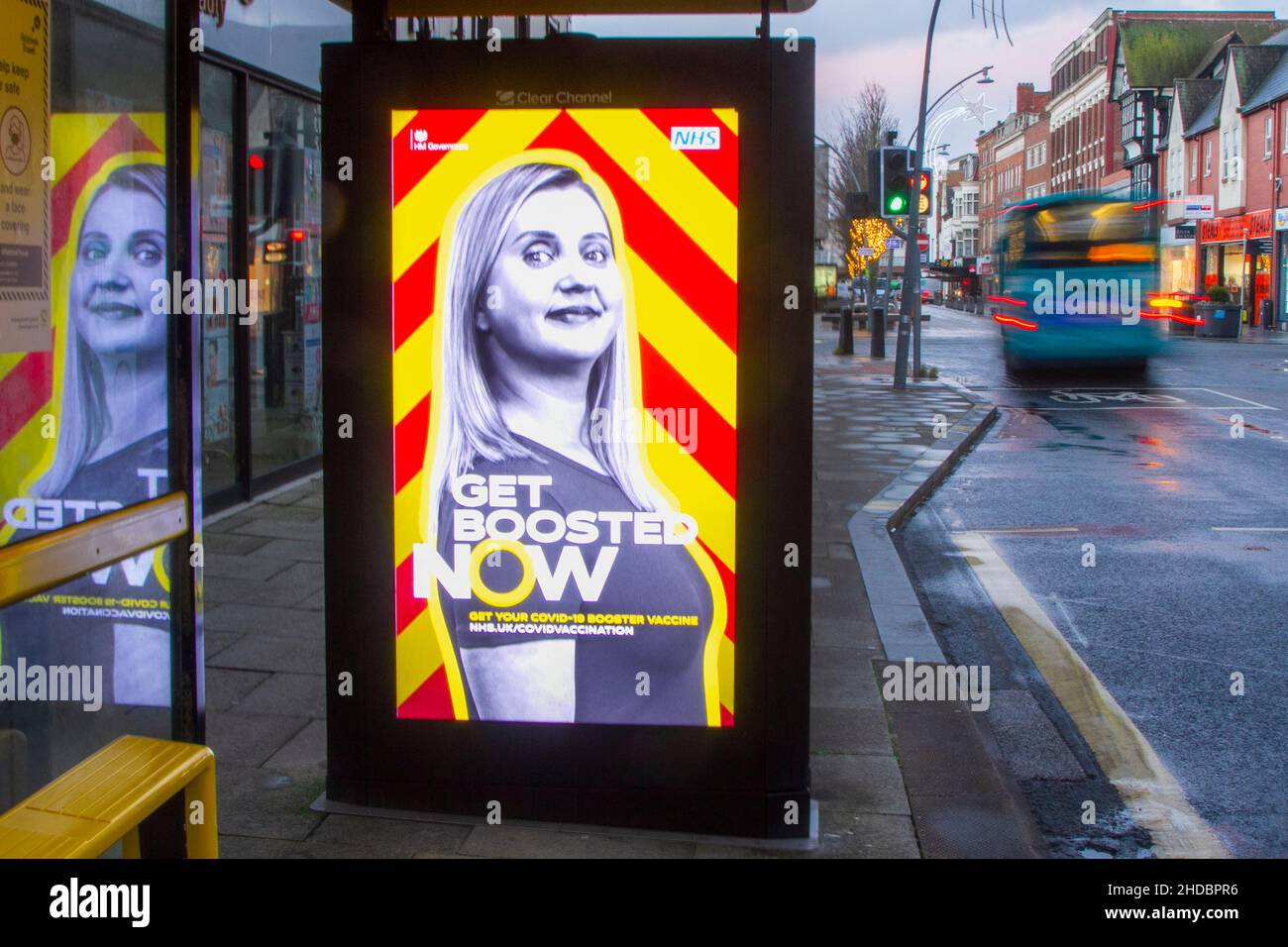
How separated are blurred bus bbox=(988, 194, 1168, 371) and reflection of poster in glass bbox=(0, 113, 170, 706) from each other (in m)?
24.4

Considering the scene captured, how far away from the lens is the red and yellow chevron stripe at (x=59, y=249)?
385 cm

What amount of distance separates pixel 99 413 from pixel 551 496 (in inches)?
53.8

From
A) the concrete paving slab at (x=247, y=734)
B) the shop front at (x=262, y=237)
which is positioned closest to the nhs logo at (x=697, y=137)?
the concrete paving slab at (x=247, y=734)

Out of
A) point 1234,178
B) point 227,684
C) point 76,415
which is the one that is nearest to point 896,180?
point 227,684

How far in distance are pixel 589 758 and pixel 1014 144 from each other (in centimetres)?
11698

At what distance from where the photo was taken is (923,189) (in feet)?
75.9

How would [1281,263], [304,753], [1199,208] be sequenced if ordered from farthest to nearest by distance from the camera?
1. [1199,208]
2. [1281,263]
3. [304,753]

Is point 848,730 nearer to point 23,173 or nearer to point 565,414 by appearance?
point 565,414

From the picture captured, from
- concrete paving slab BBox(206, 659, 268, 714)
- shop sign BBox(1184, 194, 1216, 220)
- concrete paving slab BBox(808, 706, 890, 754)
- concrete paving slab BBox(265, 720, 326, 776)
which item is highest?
shop sign BBox(1184, 194, 1216, 220)

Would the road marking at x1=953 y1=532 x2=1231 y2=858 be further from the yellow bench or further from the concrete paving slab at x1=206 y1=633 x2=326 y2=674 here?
the concrete paving slab at x1=206 y1=633 x2=326 y2=674

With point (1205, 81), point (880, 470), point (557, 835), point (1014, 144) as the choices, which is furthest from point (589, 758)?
point (1014, 144)

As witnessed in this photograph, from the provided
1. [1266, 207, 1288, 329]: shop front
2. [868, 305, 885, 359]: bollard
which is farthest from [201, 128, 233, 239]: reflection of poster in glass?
[1266, 207, 1288, 329]: shop front

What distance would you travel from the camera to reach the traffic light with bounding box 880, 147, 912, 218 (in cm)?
2047

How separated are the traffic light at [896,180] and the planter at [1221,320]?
23894 mm
